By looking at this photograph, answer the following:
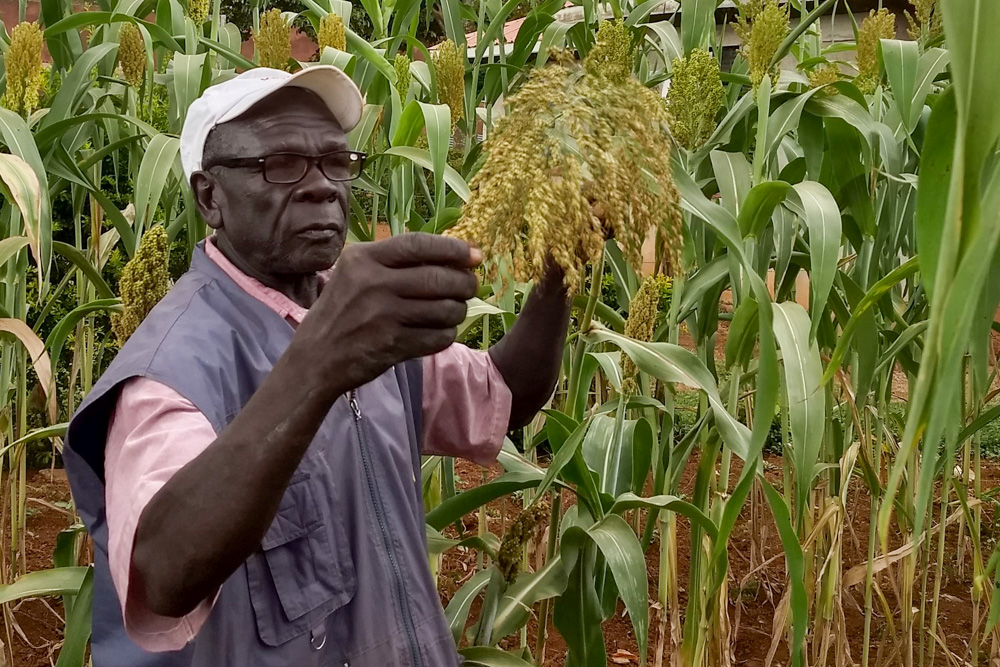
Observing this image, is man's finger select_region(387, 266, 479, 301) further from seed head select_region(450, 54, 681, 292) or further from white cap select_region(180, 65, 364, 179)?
white cap select_region(180, 65, 364, 179)

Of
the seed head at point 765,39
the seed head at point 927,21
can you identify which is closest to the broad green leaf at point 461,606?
the seed head at point 765,39

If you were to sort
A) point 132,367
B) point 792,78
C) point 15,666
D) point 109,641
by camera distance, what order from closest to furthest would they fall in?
1. point 132,367
2. point 109,641
3. point 792,78
4. point 15,666

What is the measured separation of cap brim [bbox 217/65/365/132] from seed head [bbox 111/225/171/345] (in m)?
0.24

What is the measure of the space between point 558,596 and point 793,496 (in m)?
1.17

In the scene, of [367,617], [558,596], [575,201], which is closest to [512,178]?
[575,201]

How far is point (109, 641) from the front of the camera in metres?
1.07

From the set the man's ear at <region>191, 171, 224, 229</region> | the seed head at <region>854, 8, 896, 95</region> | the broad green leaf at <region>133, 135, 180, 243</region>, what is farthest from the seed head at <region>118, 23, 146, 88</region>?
the seed head at <region>854, 8, 896, 95</region>

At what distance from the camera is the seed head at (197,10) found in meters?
2.03

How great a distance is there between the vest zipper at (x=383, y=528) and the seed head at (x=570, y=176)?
1.09 feet

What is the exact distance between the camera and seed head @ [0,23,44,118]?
1649mm

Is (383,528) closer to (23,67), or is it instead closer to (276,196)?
(276,196)

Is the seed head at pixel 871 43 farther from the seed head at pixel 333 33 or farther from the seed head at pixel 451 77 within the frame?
the seed head at pixel 333 33

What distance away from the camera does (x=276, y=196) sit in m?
1.10

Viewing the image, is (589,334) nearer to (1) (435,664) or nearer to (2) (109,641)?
(1) (435,664)
